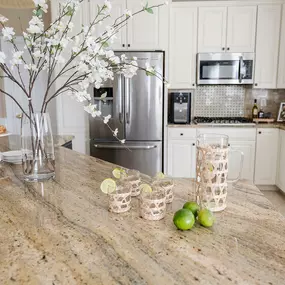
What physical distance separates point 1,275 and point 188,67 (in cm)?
365

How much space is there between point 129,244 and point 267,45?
3792 millimetres

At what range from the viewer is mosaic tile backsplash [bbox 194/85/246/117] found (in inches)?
170

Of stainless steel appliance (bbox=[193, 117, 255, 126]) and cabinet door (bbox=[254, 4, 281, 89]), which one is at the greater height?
cabinet door (bbox=[254, 4, 281, 89])

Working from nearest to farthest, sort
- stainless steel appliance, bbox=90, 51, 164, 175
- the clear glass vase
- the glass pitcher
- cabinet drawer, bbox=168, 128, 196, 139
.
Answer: the glass pitcher → the clear glass vase → stainless steel appliance, bbox=90, 51, 164, 175 → cabinet drawer, bbox=168, 128, 196, 139

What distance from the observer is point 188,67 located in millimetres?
3986

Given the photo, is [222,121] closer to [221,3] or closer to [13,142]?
[221,3]

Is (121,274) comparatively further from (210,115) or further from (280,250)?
(210,115)

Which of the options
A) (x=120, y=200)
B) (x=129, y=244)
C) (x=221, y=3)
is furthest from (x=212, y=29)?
(x=129, y=244)

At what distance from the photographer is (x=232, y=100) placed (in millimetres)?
4355

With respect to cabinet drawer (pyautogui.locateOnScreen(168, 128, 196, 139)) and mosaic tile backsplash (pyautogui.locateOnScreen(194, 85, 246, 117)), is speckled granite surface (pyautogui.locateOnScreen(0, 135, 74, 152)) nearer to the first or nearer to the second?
cabinet drawer (pyautogui.locateOnScreen(168, 128, 196, 139))

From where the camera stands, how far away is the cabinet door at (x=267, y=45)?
12.5 ft

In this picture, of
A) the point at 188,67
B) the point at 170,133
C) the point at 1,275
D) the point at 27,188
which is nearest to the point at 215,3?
the point at 188,67

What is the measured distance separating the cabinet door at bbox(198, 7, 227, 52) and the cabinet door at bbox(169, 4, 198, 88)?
8 cm

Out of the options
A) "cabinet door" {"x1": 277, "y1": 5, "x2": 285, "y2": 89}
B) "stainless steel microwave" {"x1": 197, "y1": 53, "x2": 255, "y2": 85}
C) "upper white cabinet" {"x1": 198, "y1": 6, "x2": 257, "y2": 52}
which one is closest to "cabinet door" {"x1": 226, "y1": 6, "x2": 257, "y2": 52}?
"upper white cabinet" {"x1": 198, "y1": 6, "x2": 257, "y2": 52}
